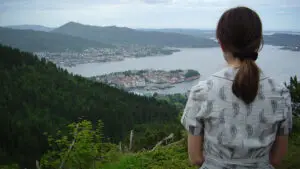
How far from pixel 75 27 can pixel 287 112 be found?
15273cm

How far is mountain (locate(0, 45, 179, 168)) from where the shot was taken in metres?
20.0

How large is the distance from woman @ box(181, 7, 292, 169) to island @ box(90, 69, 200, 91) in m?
38.8

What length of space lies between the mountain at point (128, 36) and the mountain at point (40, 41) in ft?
52.6

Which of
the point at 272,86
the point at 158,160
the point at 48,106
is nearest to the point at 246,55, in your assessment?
the point at 272,86

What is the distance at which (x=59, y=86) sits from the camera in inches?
1379

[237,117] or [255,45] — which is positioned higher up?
[255,45]

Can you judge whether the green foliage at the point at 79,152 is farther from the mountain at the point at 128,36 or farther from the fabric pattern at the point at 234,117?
the mountain at the point at 128,36

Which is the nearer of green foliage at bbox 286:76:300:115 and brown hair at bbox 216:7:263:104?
brown hair at bbox 216:7:263:104

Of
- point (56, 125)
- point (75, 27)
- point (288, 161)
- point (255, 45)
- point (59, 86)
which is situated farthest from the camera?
point (75, 27)

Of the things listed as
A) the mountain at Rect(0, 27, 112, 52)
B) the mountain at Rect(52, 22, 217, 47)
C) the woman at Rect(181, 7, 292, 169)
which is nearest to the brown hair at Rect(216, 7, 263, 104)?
the woman at Rect(181, 7, 292, 169)

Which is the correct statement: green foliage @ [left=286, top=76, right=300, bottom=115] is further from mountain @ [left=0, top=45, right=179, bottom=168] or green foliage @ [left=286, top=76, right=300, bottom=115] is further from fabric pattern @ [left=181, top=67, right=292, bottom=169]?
mountain @ [left=0, top=45, right=179, bottom=168]

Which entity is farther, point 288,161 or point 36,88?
point 36,88

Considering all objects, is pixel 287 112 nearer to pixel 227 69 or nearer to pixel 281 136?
pixel 281 136

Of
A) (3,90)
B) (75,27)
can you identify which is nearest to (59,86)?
(3,90)
